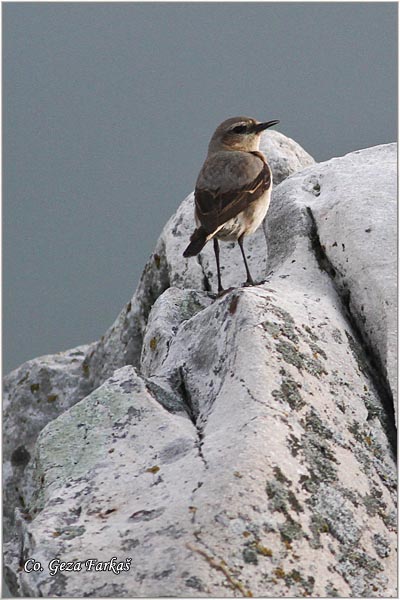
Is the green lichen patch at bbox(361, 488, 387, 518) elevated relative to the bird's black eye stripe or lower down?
lower down

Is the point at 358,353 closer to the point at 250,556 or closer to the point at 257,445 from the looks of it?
the point at 257,445

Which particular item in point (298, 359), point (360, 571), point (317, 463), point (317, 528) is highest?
point (298, 359)

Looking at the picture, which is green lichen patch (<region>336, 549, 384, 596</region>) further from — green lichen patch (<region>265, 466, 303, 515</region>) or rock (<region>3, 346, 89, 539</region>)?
rock (<region>3, 346, 89, 539</region>)

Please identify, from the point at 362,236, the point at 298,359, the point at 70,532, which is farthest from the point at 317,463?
the point at 362,236

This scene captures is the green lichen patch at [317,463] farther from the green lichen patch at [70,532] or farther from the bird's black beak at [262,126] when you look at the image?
the bird's black beak at [262,126]

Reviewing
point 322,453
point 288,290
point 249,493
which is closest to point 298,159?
point 288,290

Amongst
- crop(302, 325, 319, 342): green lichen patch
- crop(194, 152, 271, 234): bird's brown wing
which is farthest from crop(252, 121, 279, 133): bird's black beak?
crop(302, 325, 319, 342): green lichen patch
